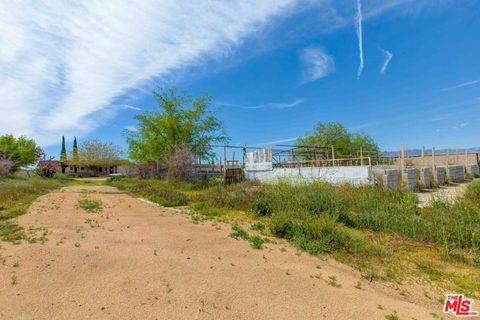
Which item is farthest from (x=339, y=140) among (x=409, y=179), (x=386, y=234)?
(x=386, y=234)

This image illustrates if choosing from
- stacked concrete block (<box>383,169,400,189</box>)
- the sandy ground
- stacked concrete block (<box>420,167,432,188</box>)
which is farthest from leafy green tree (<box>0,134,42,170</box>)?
stacked concrete block (<box>420,167,432,188</box>)

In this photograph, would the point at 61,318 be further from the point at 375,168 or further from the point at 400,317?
the point at 375,168

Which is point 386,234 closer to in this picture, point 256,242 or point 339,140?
point 256,242

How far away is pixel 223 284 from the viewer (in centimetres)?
319

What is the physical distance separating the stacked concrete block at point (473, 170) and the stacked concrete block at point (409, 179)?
35.7 feet

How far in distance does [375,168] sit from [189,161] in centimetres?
1147

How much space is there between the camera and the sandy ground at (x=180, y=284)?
8.54 ft

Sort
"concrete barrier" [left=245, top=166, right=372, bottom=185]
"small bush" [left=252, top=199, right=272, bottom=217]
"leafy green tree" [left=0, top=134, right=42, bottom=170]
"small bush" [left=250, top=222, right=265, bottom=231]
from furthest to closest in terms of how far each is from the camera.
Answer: "leafy green tree" [left=0, top=134, right=42, bottom=170], "concrete barrier" [left=245, top=166, right=372, bottom=185], "small bush" [left=252, top=199, right=272, bottom=217], "small bush" [left=250, top=222, right=265, bottom=231]

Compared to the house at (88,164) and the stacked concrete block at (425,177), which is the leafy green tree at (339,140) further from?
the house at (88,164)


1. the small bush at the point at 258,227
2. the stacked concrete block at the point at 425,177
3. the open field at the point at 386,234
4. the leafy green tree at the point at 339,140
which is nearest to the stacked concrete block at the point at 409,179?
the stacked concrete block at the point at 425,177

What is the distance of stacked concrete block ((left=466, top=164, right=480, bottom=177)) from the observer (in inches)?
744

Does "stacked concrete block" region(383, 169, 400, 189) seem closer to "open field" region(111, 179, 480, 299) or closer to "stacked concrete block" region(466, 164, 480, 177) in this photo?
"open field" region(111, 179, 480, 299)

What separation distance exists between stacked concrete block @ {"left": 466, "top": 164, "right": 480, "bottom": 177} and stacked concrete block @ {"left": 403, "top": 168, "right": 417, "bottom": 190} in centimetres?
1089

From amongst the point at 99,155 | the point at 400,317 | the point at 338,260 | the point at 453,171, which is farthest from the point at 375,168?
the point at 99,155
